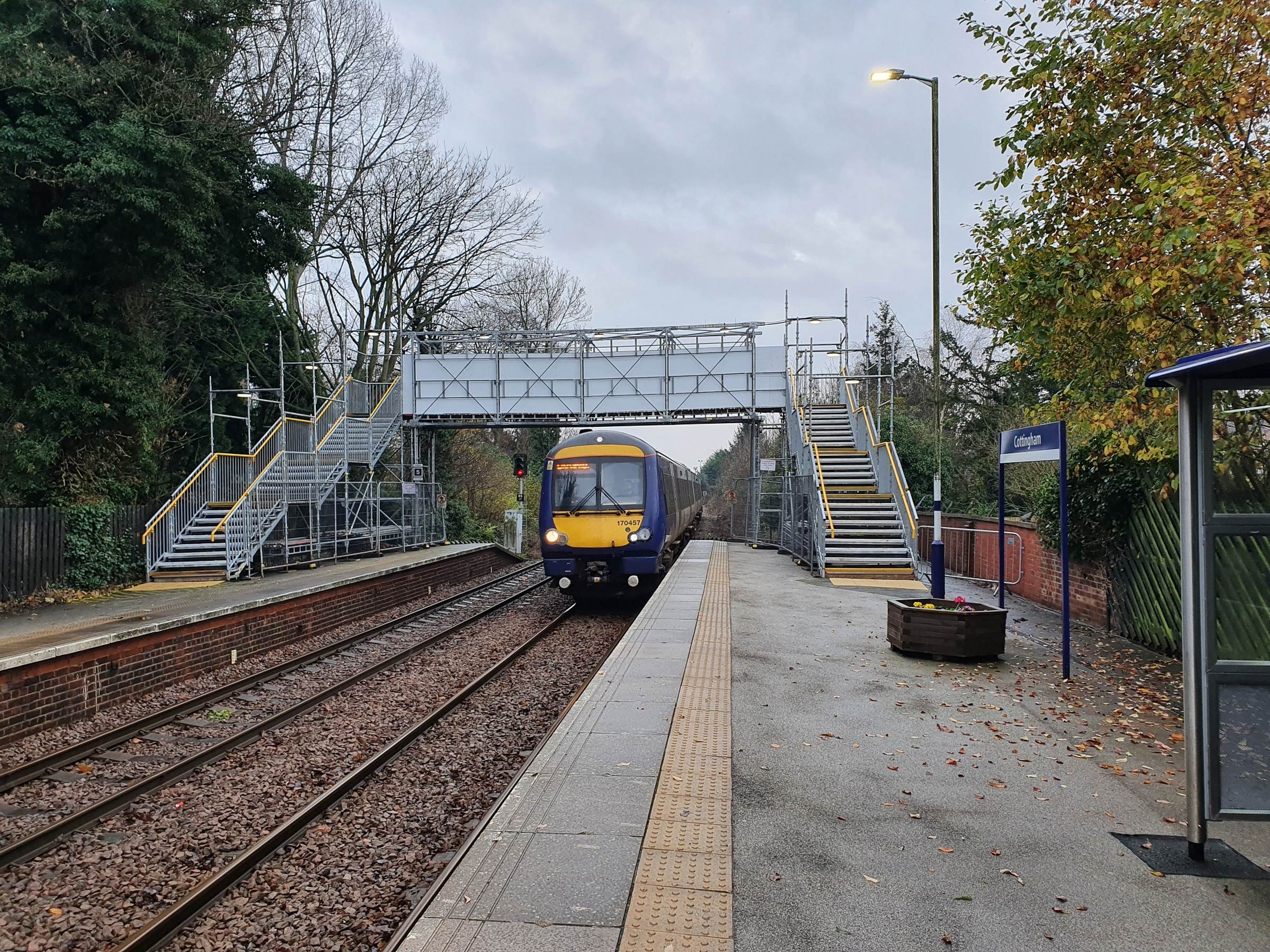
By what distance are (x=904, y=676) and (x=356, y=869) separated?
200 inches

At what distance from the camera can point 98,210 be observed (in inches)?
563

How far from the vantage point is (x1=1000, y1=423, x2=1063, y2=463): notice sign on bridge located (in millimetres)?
7418

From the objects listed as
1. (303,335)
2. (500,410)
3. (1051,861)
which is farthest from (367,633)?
(303,335)

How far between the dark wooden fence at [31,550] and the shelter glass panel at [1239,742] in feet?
51.0

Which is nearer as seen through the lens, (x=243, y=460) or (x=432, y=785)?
(x=432, y=785)

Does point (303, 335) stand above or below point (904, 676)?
above

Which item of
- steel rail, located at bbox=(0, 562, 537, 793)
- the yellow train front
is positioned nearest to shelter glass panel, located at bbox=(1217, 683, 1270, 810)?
steel rail, located at bbox=(0, 562, 537, 793)

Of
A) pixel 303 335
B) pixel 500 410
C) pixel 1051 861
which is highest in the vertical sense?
pixel 303 335

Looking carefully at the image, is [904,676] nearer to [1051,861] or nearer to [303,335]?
[1051,861]

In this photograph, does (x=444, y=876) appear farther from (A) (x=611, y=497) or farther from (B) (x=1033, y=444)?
(A) (x=611, y=497)

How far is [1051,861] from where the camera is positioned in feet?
12.7

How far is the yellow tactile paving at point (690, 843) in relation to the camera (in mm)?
3201

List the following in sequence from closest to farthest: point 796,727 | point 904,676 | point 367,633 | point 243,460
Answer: point 796,727 → point 904,676 → point 367,633 → point 243,460

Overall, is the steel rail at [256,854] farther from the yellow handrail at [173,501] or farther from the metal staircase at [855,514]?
the yellow handrail at [173,501]
